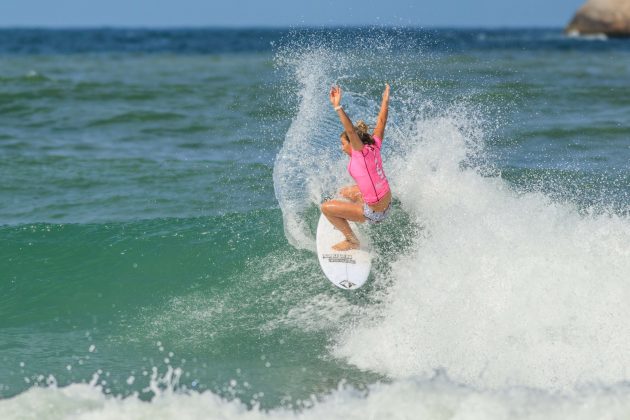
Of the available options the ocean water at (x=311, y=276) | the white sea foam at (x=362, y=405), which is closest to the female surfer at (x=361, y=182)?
the ocean water at (x=311, y=276)

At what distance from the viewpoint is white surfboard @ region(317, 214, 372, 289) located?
794 centimetres

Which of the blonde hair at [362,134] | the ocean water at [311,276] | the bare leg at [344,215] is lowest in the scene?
the ocean water at [311,276]

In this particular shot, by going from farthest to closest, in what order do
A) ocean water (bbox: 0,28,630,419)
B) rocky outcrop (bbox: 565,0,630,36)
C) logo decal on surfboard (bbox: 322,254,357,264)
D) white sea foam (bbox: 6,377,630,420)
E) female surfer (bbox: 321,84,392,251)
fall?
rocky outcrop (bbox: 565,0,630,36) → logo decal on surfboard (bbox: 322,254,357,264) → female surfer (bbox: 321,84,392,251) → ocean water (bbox: 0,28,630,419) → white sea foam (bbox: 6,377,630,420)

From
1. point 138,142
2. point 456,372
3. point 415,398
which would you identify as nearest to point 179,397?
point 415,398

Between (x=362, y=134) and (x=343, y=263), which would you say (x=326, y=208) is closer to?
(x=343, y=263)

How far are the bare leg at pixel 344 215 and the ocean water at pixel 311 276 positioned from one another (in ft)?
1.40

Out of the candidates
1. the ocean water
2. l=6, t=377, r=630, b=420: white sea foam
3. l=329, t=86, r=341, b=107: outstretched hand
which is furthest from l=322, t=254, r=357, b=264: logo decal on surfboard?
l=6, t=377, r=630, b=420: white sea foam

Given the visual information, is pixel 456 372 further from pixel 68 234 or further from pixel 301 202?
pixel 68 234

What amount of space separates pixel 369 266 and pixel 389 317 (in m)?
0.65

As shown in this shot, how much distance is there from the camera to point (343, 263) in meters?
8.05

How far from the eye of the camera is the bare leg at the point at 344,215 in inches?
309

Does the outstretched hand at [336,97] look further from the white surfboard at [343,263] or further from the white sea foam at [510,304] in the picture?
the white sea foam at [510,304]

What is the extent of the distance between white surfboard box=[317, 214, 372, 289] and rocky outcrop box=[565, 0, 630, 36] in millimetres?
58737

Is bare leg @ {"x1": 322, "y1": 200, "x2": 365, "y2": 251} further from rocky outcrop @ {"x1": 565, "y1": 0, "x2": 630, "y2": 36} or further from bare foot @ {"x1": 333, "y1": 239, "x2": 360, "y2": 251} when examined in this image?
rocky outcrop @ {"x1": 565, "y1": 0, "x2": 630, "y2": 36}
